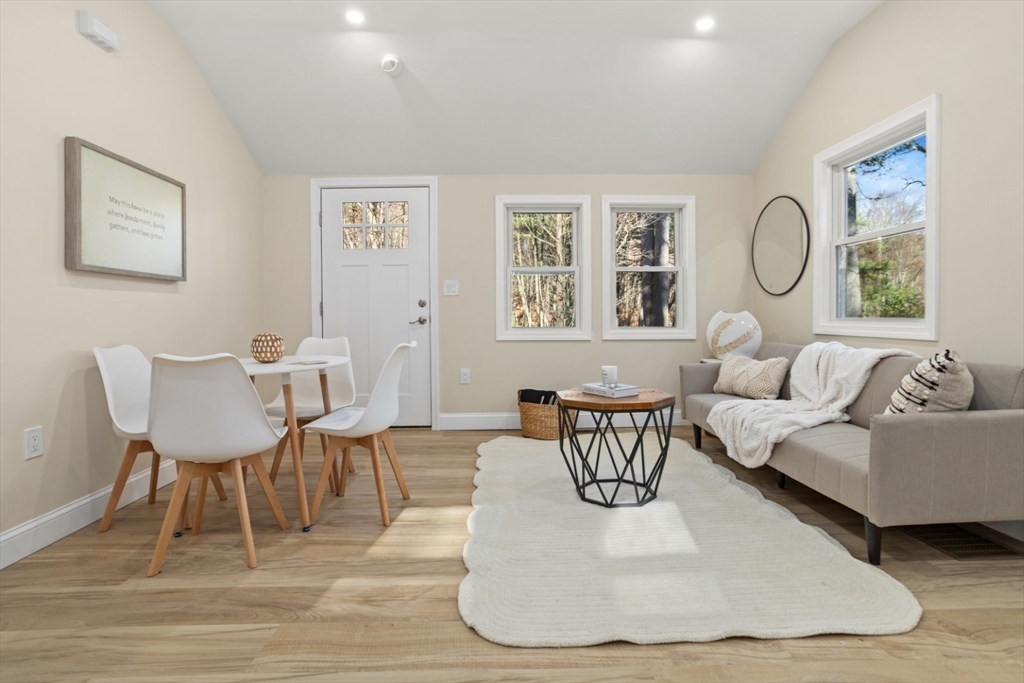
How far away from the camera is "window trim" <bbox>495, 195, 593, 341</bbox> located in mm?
4199

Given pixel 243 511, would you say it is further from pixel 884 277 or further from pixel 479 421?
pixel 884 277

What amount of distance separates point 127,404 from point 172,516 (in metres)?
0.86

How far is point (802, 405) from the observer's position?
2.83 metres

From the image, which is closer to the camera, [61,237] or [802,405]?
[61,237]

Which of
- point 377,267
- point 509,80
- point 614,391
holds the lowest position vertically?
point 614,391

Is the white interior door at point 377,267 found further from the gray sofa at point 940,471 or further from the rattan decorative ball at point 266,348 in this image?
the gray sofa at point 940,471

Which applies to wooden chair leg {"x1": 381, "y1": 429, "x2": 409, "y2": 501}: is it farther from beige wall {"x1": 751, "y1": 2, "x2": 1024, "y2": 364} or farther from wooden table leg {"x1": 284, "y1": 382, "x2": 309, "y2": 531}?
beige wall {"x1": 751, "y1": 2, "x2": 1024, "y2": 364}

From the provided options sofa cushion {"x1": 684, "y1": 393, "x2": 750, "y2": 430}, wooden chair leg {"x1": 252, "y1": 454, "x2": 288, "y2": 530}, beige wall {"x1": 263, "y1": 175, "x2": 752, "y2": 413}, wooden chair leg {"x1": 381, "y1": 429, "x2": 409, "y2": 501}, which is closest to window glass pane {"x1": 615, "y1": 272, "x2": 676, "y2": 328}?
beige wall {"x1": 263, "y1": 175, "x2": 752, "y2": 413}

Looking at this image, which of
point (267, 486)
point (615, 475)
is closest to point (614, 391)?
point (615, 475)

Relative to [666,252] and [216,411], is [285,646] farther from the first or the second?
[666,252]

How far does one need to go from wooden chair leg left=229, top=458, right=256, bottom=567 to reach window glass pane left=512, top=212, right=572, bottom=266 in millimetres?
2877

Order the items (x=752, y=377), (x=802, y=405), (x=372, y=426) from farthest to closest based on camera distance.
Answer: (x=752, y=377) < (x=802, y=405) < (x=372, y=426)

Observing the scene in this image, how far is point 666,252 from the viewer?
440cm

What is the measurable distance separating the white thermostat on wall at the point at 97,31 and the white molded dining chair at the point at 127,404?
1.42 m
